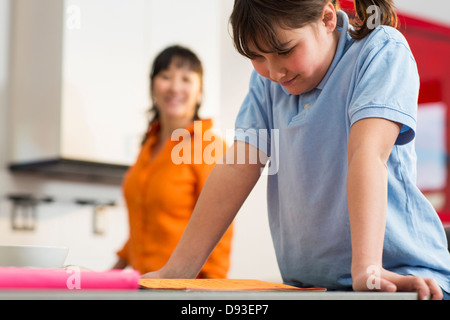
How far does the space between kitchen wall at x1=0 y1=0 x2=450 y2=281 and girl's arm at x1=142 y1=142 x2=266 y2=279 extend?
184 cm

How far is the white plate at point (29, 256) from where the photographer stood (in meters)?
0.73

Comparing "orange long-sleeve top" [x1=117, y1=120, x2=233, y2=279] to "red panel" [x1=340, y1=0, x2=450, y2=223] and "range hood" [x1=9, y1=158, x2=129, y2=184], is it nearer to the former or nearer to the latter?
"range hood" [x1=9, y1=158, x2=129, y2=184]

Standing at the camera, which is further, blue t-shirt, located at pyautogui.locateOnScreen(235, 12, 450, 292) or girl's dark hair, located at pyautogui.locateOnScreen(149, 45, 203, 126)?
girl's dark hair, located at pyautogui.locateOnScreen(149, 45, 203, 126)

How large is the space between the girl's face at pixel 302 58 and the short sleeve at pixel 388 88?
0.25ft

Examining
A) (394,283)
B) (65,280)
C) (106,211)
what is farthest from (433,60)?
(65,280)

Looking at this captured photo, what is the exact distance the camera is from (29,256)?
73 centimetres

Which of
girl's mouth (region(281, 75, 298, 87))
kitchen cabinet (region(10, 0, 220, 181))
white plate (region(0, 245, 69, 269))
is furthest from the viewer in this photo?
kitchen cabinet (region(10, 0, 220, 181))

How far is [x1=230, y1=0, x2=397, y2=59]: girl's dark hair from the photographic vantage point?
2.84 ft

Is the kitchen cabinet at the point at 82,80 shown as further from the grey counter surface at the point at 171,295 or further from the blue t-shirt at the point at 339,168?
the grey counter surface at the point at 171,295

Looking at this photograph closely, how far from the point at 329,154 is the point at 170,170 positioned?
114 cm

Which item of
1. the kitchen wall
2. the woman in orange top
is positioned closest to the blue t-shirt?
the woman in orange top

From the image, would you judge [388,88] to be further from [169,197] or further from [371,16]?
[169,197]

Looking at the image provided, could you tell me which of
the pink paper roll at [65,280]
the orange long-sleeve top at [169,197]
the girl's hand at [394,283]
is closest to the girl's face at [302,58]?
the girl's hand at [394,283]
